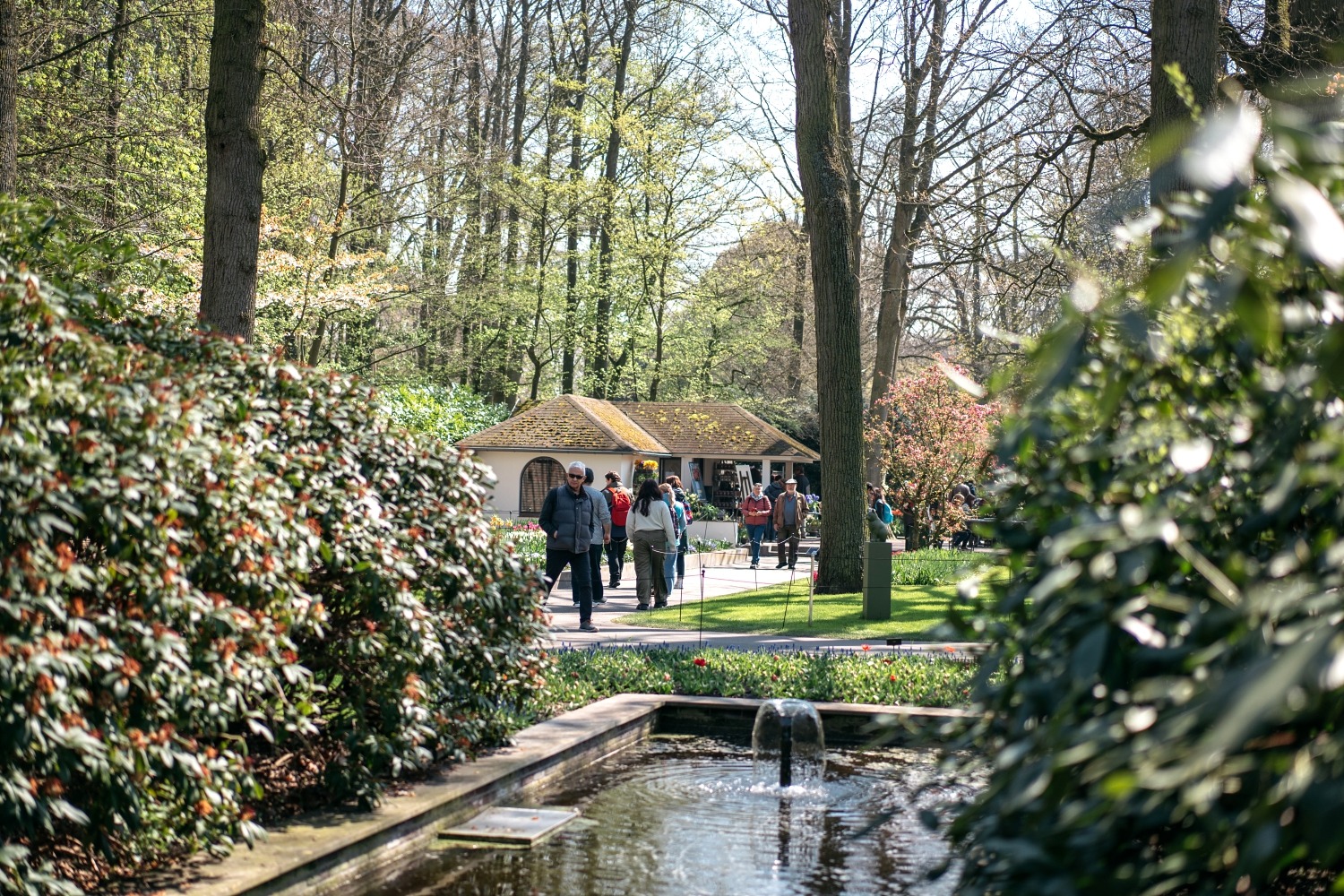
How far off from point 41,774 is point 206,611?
83cm

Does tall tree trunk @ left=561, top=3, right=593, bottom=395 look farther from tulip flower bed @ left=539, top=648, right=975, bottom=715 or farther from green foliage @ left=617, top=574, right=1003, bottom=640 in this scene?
tulip flower bed @ left=539, top=648, right=975, bottom=715

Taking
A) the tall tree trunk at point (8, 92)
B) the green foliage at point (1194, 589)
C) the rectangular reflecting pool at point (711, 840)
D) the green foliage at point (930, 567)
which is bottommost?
the rectangular reflecting pool at point (711, 840)

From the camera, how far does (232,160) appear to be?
11469 millimetres

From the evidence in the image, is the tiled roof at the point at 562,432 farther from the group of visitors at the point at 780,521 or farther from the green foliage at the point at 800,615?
the green foliage at the point at 800,615

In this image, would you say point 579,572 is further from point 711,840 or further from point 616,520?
point 711,840

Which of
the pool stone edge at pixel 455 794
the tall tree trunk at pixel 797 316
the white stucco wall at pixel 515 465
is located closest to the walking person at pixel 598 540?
the pool stone edge at pixel 455 794

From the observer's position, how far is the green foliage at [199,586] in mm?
4324

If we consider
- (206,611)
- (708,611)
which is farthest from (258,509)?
(708,611)

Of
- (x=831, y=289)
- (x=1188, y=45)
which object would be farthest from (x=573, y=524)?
(x=1188, y=45)

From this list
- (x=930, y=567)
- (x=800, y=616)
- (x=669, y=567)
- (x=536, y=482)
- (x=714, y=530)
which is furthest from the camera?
(x=536, y=482)

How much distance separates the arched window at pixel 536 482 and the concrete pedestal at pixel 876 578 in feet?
80.4

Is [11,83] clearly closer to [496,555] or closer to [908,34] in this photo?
[496,555]

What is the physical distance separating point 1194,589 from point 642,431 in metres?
43.4

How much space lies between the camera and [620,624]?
55.9 feet
